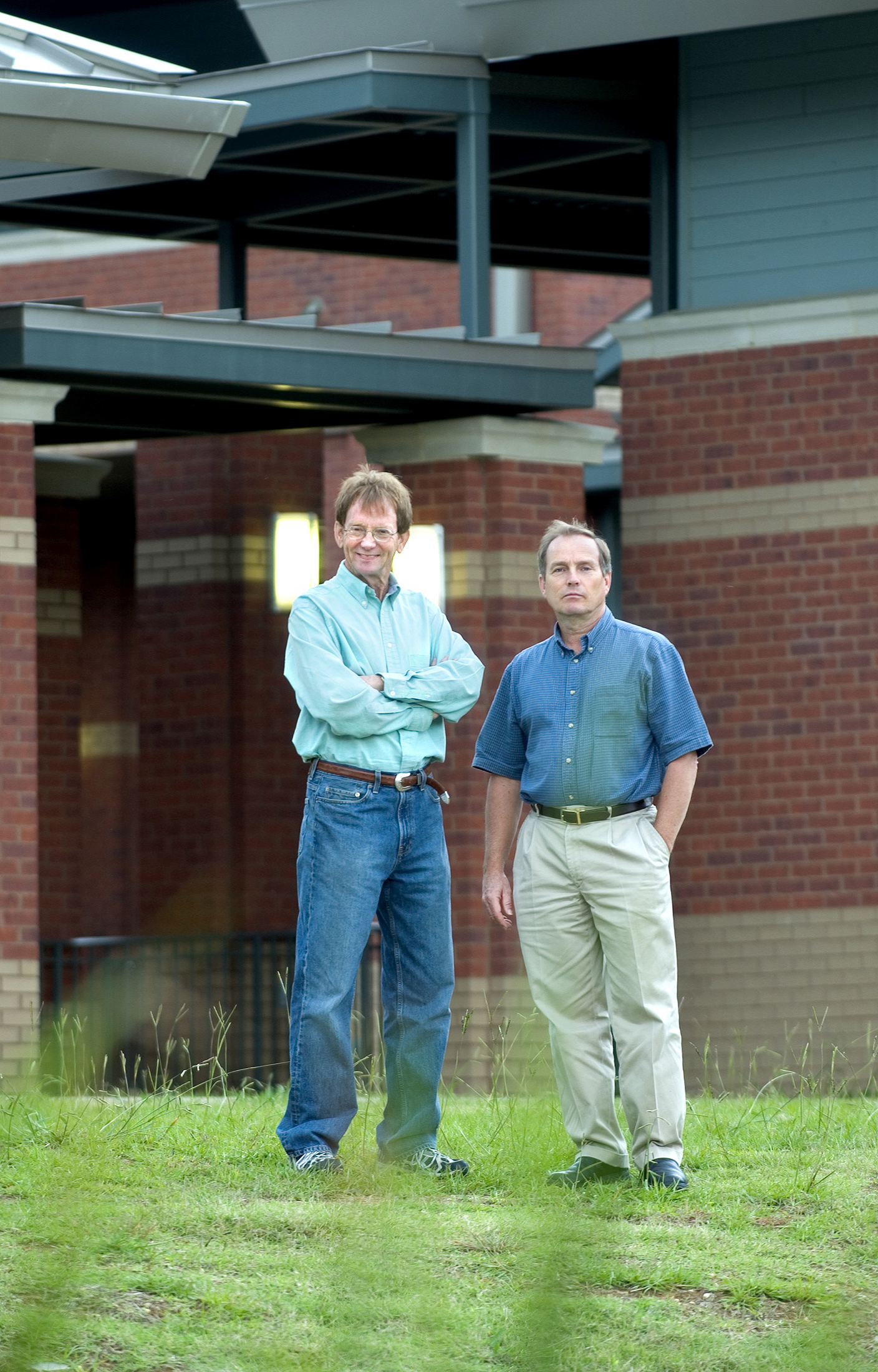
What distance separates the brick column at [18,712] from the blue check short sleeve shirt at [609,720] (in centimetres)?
487

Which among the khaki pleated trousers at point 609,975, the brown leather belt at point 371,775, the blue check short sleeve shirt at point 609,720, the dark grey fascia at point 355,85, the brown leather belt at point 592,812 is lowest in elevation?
the khaki pleated trousers at point 609,975

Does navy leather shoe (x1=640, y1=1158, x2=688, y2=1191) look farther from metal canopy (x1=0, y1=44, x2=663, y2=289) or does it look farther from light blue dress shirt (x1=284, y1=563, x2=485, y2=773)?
metal canopy (x1=0, y1=44, x2=663, y2=289)

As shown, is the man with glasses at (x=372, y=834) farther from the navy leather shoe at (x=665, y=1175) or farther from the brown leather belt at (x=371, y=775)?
the navy leather shoe at (x=665, y=1175)

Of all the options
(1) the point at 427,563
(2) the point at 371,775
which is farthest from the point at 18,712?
(2) the point at 371,775

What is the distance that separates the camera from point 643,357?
10.7 meters

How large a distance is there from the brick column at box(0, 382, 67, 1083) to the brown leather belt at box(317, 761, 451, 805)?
4.68 metres

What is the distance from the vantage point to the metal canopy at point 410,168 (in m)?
9.83

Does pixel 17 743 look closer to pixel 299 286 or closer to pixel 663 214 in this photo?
pixel 663 214

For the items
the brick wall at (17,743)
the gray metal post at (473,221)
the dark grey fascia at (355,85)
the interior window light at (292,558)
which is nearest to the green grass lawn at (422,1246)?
the brick wall at (17,743)

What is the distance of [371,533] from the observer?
5.04 metres

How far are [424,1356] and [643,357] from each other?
27.6ft

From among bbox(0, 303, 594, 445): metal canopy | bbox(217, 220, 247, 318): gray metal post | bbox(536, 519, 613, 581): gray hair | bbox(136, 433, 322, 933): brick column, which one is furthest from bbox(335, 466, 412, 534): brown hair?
bbox(136, 433, 322, 933): brick column

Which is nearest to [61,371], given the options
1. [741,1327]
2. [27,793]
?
[27,793]

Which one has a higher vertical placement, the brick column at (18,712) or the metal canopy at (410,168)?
the metal canopy at (410,168)
